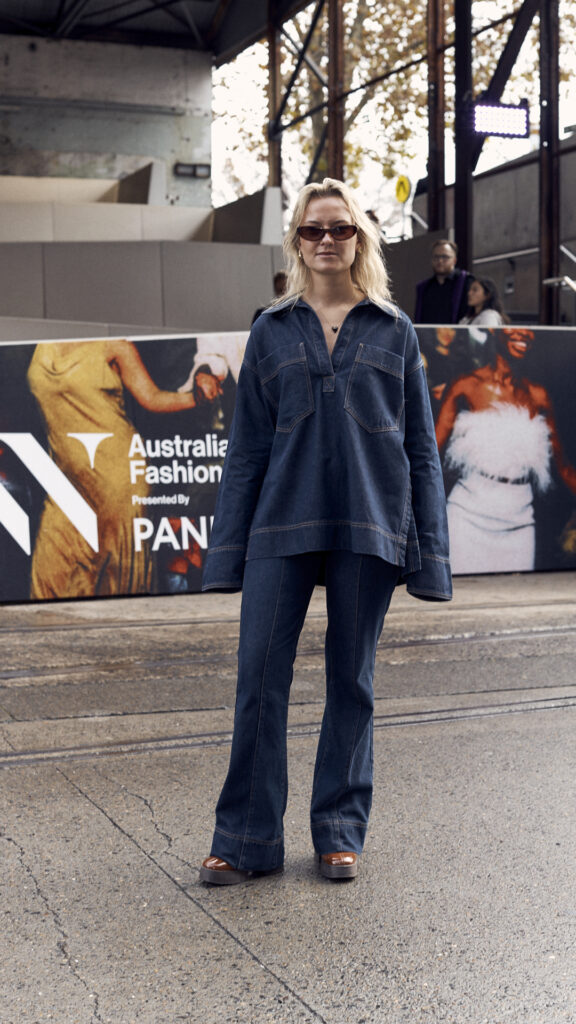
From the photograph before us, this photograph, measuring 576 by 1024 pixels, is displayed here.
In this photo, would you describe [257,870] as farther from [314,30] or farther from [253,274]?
[314,30]

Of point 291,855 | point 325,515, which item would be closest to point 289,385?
point 325,515

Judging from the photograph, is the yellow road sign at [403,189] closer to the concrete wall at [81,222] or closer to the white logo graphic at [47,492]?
the concrete wall at [81,222]

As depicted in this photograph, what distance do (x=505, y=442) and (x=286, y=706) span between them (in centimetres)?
563

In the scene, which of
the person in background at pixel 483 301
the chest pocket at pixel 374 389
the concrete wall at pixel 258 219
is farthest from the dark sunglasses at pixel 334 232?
the concrete wall at pixel 258 219

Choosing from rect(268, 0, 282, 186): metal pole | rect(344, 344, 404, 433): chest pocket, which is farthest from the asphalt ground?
rect(268, 0, 282, 186): metal pole

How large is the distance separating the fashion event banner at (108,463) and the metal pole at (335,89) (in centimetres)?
1467

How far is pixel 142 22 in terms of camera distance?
2908cm

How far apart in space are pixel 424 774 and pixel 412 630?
9.18 ft

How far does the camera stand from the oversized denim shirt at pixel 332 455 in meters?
3.31

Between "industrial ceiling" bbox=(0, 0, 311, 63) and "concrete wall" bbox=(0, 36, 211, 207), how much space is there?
0.26 metres

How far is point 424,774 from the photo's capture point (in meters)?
4.40

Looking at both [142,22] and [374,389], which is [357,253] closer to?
[374,389]

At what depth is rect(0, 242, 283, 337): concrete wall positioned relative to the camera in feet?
55.6

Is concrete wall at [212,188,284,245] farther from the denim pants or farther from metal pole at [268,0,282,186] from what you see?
the denim pants
